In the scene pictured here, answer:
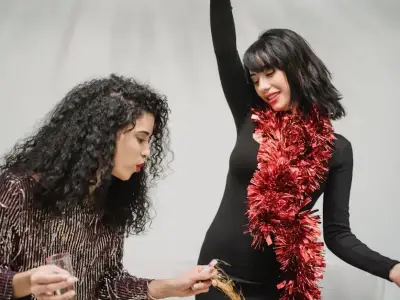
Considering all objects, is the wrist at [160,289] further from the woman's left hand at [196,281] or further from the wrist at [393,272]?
the wrist at [393,272]

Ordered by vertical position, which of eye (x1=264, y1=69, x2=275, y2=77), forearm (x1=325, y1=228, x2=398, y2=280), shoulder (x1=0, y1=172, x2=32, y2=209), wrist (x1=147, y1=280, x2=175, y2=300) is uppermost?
eye (x1=264, y1=69, x2=275, y2=77)

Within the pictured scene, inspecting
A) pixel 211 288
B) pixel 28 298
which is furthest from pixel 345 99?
pixel 28 298

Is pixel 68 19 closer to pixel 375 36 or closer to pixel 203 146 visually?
pixel 203 146

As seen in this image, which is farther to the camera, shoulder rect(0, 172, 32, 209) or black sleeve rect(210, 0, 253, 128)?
black sleeve rect(210, 0, 253, 128)

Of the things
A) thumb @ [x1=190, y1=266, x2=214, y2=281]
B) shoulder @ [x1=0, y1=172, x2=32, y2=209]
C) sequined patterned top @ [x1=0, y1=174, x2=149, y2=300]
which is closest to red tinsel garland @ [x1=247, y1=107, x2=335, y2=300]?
thumb @ [x1=190, y1=266, x2=214, y2=281]

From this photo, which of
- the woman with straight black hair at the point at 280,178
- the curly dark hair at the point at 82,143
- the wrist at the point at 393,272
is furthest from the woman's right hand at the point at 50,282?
the wrist at the point at 393,272

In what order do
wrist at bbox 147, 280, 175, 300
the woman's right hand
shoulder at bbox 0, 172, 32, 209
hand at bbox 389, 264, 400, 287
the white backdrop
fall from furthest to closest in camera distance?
1. the white backdrop
2. hand at bbox 389, 264, 400, 287
3. wrist at bbox 147, 280, 175, 300
4. shoulder at bbox 0, 172, 32, 209
5. the woman's right hand

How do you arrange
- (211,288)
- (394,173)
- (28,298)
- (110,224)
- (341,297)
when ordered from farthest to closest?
(394,173) < (341,297) < (211,288) < (110,224) < (28,298)

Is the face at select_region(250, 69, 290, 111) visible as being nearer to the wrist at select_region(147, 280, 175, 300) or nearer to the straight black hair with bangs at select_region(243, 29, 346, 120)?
the straight black hair with bangs at select_region(243, 29, 346, 120)

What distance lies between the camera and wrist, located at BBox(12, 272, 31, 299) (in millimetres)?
986

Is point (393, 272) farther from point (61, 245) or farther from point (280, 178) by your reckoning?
point (61, 245)

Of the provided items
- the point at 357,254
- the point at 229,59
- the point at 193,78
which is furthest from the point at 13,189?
the point at 193,78

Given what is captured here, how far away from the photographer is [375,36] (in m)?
2.15

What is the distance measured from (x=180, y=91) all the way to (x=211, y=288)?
91cm
